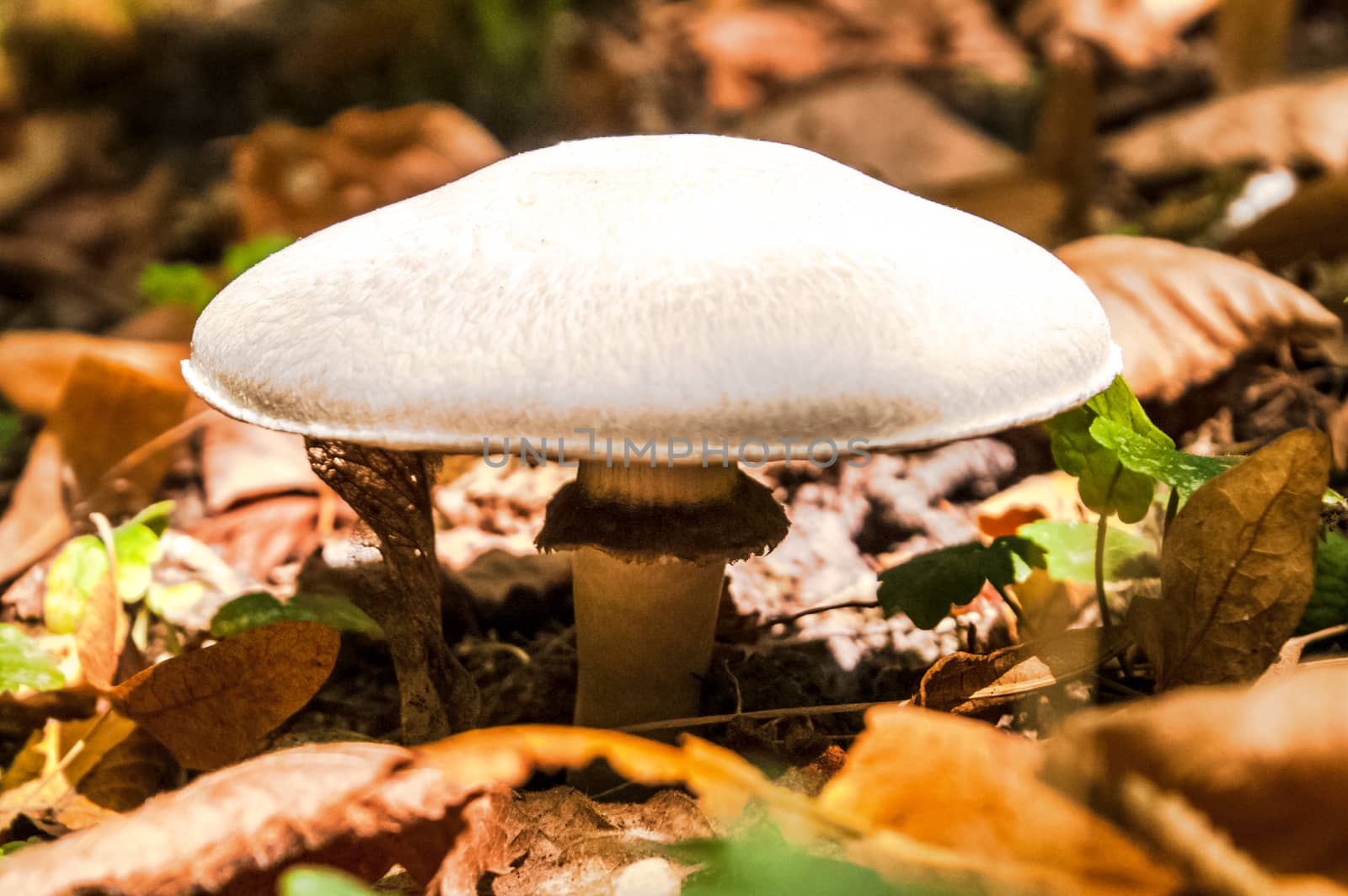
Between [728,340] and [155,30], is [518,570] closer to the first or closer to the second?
[728,340]

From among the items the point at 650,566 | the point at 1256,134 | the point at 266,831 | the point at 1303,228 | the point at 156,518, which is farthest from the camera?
the point at 1256,134

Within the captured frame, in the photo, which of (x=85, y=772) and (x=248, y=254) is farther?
(x=248, y=254)

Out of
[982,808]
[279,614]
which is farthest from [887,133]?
[982,808]

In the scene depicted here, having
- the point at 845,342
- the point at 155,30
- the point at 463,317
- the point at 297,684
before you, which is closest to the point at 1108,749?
the point at 845,342

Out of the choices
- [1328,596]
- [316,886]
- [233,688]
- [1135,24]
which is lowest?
[233,688]

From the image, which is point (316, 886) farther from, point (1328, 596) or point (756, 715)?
point (1328, 596)

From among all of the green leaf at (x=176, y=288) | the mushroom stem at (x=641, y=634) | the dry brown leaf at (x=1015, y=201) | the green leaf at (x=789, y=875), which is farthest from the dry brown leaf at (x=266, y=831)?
the dry brown leaf at (x=1015, y=201)

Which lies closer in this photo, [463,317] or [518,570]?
[463,317]
